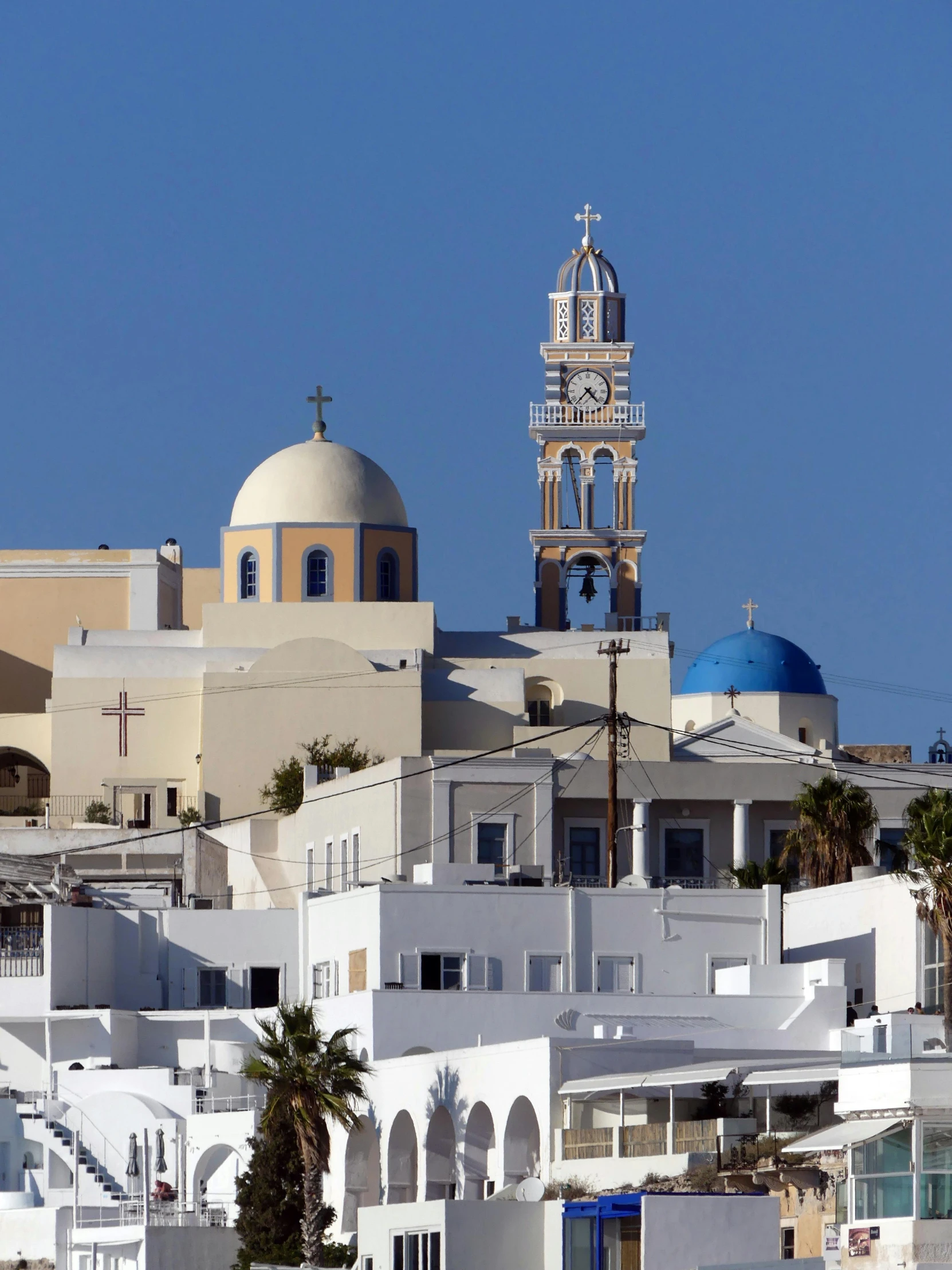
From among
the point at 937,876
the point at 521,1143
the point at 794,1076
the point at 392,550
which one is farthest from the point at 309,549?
the point at 794,1076

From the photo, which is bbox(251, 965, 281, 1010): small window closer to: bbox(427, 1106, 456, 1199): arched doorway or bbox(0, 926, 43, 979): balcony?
bbox(0, 926, 43, 979): balcony

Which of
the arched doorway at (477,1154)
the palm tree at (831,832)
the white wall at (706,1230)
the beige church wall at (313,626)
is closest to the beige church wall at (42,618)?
the beige church wall at (313,626)

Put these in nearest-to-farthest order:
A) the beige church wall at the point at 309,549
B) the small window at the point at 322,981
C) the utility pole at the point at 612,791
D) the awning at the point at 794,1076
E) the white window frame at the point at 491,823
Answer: the awning at the point at 794,1076, the small window at the point at 322,981, the utility pole at the point at 612,791, the white window frame at the point at 491,823, the beige church wall at the point at 309,549

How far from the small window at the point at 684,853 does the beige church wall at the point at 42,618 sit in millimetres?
22719

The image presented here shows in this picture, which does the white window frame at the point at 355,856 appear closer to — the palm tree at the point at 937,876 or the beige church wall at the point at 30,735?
the beige church wall at the point at 30,735

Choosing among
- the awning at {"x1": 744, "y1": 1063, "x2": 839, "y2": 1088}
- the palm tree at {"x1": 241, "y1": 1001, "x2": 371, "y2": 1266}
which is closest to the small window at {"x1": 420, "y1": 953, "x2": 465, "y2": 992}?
the palm tree at {"x1": 241, "y1": 1001, "x2": 371, "y2": 1266}

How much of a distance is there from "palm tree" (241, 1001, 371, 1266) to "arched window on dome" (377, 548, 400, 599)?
108 ft

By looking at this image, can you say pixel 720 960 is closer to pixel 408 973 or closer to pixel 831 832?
pixel 831 832

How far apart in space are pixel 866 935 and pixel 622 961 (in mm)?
4623

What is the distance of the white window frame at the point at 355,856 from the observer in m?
60.2

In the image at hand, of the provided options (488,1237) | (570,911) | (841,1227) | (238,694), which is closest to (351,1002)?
(570,911)

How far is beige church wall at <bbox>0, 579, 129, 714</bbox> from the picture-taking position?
257 feet

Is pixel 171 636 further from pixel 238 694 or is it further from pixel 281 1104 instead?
pixel 281 1104

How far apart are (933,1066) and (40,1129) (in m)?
20.7
